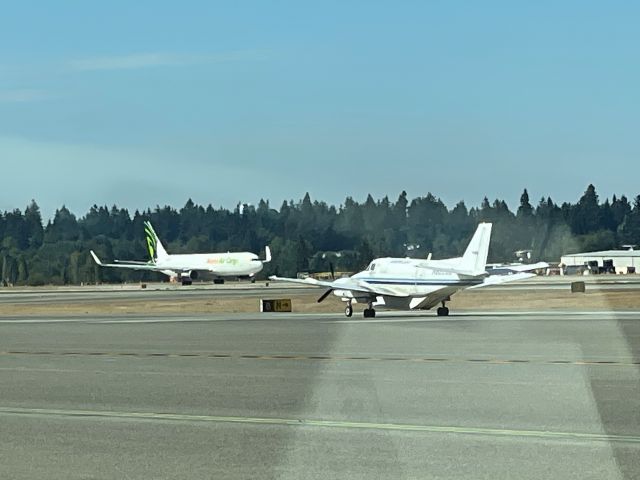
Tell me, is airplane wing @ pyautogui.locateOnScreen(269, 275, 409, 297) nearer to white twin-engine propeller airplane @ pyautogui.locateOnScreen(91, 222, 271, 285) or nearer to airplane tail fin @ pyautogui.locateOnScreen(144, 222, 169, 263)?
white twin-engine propeller airplane @ pyautogui.locateOnScreen(91, 222, 271, 285)

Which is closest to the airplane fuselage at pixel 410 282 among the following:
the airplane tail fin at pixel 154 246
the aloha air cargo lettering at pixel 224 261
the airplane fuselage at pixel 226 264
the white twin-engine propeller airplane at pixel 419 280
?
the white twin-engine propeller airplane at pixel 419 280

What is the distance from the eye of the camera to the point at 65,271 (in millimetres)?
178375

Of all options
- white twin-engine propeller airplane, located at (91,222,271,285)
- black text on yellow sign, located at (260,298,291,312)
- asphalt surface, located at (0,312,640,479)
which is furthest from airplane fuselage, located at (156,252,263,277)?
asphalt surface, located at (0,312,640,479)

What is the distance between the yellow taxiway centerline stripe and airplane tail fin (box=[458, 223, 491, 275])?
1199 inches

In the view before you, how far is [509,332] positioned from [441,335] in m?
2.07

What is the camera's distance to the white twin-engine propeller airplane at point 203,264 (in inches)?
4840

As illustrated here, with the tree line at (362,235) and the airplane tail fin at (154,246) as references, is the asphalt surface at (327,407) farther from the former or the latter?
the airplane tail fin at (154,246)

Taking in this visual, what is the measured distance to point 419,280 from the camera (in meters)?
48.5

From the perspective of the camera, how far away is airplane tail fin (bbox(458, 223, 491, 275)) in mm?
47188

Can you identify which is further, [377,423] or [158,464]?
[377,423]

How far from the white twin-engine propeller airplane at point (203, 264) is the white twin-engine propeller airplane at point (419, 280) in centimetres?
7032

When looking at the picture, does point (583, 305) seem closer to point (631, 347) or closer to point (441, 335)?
point (441, 335)

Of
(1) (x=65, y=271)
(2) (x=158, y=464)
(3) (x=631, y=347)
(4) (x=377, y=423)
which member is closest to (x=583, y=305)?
(3) (x=631, y=347)

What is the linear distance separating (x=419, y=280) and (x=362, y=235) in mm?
35155
